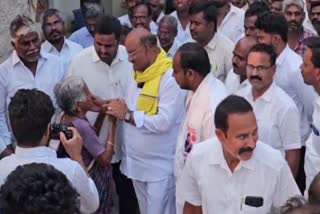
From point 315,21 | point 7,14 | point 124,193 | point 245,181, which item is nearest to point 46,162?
point 245,181

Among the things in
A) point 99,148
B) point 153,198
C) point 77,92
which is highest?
point 77,92

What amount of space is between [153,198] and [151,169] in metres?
0.22

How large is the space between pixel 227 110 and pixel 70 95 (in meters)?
1.41

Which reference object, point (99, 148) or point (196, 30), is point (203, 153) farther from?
point (196, 30)

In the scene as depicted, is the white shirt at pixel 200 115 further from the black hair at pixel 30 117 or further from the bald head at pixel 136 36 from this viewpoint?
the black hair at pixel 30 117

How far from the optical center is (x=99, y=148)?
4.65 meters

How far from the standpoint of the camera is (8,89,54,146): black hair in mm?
3381

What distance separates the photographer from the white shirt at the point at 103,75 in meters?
5.61

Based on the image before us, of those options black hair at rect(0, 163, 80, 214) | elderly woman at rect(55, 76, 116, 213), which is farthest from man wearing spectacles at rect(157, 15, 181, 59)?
black hair at rect(0, 163, 80, 214)

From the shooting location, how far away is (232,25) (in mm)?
7270

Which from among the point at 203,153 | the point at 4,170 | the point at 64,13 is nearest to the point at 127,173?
the point at 203,153

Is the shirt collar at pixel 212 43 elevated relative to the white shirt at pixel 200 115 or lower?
elevated

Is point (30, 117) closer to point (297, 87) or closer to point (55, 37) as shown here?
point (297, 87)

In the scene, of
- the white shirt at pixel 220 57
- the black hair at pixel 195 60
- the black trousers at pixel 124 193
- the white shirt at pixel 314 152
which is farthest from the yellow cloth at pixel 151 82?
the white shirt at pixel 314 152
